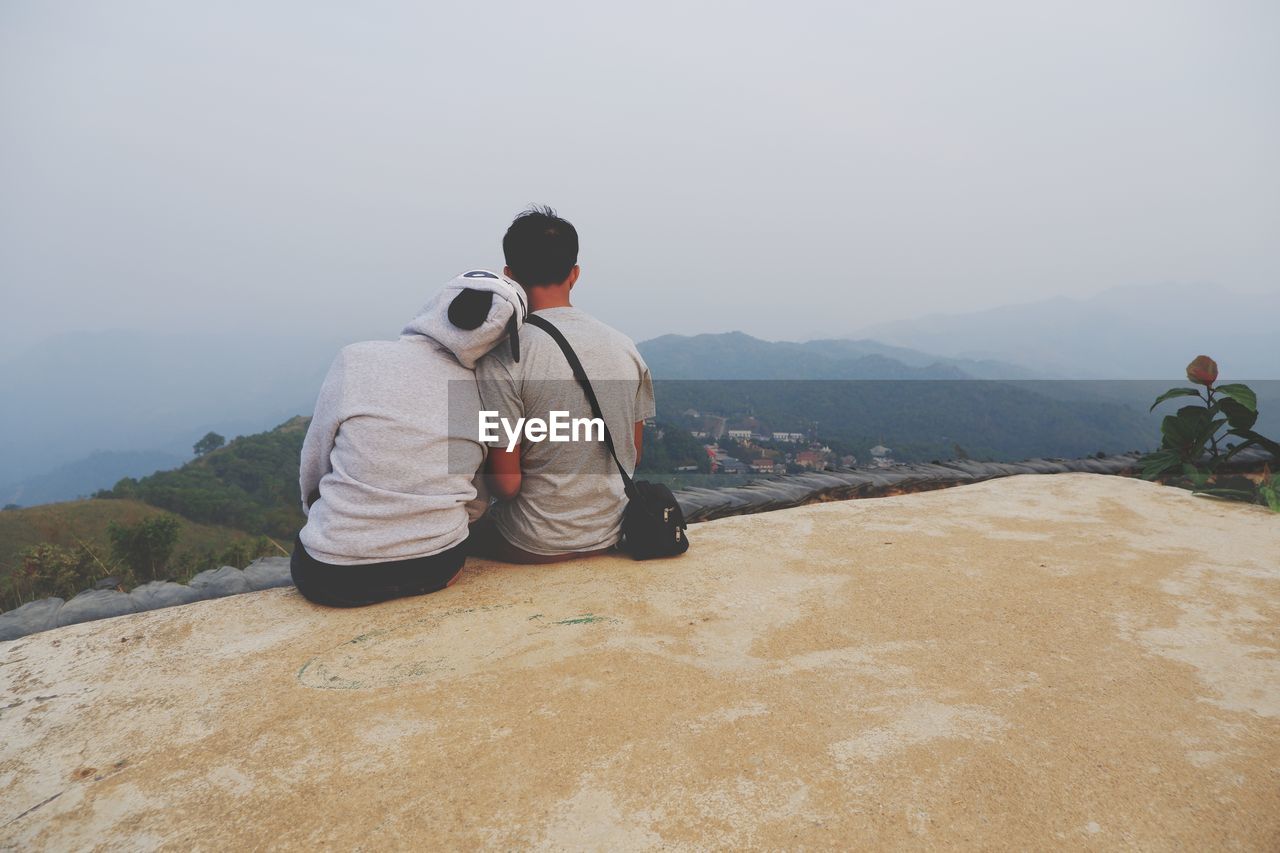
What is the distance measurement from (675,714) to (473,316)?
55.6 inches

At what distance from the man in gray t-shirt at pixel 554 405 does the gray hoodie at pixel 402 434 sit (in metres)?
0.15

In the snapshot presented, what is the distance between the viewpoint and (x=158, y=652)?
207 centimetres

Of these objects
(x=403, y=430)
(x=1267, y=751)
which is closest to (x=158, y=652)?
(x=403, y=430)

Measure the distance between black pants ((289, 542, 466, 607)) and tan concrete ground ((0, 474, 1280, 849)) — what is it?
0.24 feet

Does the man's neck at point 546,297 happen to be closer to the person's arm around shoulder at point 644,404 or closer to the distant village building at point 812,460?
the person's arm around shoulder at point 644,404

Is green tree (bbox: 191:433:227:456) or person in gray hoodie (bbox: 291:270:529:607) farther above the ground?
person in gray hoodie (bbox: 291:270:529:607)

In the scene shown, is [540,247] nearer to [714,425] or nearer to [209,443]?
[714,425]

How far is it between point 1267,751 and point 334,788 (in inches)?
82.2

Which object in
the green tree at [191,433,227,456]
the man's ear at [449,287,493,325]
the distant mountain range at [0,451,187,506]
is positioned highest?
the man's ear at [449,287,493,325]

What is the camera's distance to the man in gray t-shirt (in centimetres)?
245

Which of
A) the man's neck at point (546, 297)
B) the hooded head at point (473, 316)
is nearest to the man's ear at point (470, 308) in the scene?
the hooded head at point (473, 316)

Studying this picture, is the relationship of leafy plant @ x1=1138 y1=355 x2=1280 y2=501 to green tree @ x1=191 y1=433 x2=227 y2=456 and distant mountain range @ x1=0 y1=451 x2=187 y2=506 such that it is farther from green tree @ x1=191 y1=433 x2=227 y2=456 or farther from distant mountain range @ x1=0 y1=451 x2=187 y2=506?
distant mountain range @ x1=0 y1=451 x2=187 y2=506

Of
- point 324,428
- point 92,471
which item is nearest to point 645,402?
point 324,428

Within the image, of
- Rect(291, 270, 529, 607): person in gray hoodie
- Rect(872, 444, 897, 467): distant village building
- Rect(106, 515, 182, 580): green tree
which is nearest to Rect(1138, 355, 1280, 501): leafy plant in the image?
Rect(872, 444, 897, 467): distant village building
